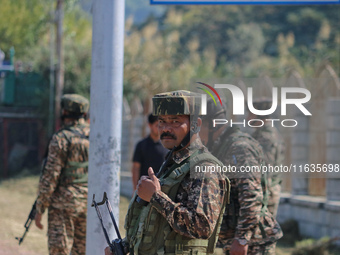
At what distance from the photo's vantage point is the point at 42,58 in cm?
2098

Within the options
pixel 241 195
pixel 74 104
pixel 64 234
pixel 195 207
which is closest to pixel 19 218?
pixel 64 234

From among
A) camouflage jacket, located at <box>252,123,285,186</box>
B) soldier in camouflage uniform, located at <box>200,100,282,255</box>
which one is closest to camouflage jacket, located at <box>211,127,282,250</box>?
soldier in camouflage uniform, located at <box>200,100,282,255</box>

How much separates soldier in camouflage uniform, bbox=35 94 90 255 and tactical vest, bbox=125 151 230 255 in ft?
7.92

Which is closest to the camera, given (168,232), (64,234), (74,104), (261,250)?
(168,232)

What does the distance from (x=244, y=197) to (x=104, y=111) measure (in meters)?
1.21

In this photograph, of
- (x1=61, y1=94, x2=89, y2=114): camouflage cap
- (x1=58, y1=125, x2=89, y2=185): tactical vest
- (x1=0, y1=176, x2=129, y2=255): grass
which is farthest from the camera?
(x1=0, y1=176, x2=129, y2=255): grass

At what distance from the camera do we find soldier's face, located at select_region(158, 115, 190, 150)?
3.61 metres

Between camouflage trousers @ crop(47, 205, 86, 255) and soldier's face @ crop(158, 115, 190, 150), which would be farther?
camouflage trousers @ crop(47, 205, 86, 255)

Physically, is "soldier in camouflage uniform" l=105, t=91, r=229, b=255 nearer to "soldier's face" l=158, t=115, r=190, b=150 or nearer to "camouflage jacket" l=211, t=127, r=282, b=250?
"soldier's face" l=158, t=115, r=190, b=150

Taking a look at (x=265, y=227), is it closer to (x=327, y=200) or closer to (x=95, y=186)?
(x=95, y=186)

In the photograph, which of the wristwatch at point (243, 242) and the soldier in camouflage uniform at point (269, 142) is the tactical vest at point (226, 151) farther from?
the soldier in camouflage uniform at point (269, 142)

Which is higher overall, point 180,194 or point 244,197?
point 180,194

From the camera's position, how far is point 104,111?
4.66 m

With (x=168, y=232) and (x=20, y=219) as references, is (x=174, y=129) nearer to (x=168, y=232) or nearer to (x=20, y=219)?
(x=168, y=232)
